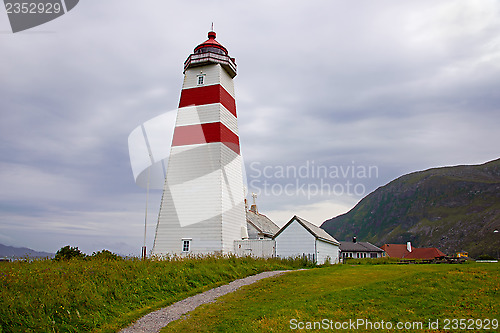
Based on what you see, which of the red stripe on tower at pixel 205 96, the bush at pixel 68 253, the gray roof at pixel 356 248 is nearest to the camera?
the bush at pixel 68 253

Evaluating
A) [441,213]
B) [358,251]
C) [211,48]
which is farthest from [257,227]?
[441,213]

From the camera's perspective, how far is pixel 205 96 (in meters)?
23.5

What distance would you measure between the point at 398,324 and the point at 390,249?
72.5 meters

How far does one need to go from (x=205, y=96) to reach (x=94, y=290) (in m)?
15.0

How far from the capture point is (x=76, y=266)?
13.8 metres

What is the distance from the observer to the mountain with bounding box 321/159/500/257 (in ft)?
404

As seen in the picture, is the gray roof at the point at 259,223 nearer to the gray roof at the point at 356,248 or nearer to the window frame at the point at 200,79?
the window frame at the point at 200,79

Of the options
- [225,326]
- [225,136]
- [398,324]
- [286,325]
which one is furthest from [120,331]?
[225,136]

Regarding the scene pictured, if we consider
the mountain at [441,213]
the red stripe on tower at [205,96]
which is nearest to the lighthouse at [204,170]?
the red stripe on tower at [205,96]

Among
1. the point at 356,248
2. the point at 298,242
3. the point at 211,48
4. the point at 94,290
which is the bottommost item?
the point at 356,248

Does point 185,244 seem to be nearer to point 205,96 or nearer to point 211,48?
point 205,96

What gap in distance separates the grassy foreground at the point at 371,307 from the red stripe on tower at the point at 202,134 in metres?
11.7

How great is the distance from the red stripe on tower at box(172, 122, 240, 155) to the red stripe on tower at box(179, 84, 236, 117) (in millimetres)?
1568

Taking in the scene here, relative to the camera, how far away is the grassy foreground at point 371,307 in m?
8.20
